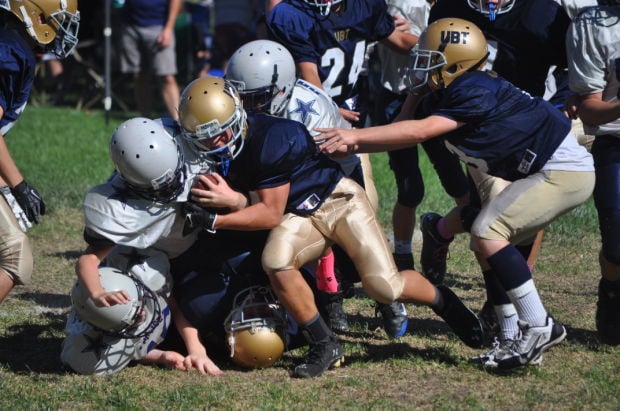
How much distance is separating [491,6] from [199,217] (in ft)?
6.31

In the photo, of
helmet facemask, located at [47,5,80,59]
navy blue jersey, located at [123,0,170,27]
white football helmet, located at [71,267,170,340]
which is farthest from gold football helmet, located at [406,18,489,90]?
navy blue jersey, located at [123,0,170,27]

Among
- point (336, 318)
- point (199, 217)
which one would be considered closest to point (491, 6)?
point (336, 318)

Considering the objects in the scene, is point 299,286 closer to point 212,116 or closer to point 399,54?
point 212,116

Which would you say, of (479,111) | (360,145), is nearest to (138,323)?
(360,145)

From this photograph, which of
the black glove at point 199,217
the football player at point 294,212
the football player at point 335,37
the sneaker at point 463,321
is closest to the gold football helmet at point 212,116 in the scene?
the football player at point 294,212

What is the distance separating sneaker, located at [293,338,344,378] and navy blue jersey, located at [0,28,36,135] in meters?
1.75

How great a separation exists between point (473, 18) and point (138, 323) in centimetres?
235

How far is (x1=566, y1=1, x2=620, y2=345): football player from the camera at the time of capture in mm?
4602

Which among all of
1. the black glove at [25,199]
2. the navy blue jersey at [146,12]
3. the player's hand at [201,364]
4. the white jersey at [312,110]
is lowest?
the navy blue jersey at [146,12]

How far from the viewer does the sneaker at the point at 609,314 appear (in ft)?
15.3

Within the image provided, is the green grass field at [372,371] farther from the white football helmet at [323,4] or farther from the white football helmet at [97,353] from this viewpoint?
the white football helmet at [323,4]

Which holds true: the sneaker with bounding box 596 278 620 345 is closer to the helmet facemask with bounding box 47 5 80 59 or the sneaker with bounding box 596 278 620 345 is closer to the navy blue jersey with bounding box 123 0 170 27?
the helmet facemask with bounding box 47 5 80 59

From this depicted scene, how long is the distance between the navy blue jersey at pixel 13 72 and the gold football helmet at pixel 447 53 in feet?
5.74

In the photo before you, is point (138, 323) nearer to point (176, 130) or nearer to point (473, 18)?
point (176, 130)
